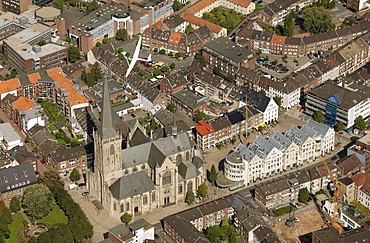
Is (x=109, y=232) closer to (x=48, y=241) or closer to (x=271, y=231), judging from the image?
(x=48, y=241)

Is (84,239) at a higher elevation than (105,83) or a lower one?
lower

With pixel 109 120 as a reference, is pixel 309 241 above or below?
below

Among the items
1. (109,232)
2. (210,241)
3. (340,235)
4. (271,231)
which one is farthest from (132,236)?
(340,235)

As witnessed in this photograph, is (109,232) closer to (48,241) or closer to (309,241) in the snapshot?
(48,241)

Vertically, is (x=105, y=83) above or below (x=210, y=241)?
above

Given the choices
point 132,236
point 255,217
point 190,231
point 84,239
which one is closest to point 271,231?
point 255,217

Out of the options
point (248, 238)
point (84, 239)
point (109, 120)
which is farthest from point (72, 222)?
point (248, 238)

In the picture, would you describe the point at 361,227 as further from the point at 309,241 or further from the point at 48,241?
the point at 48,241
